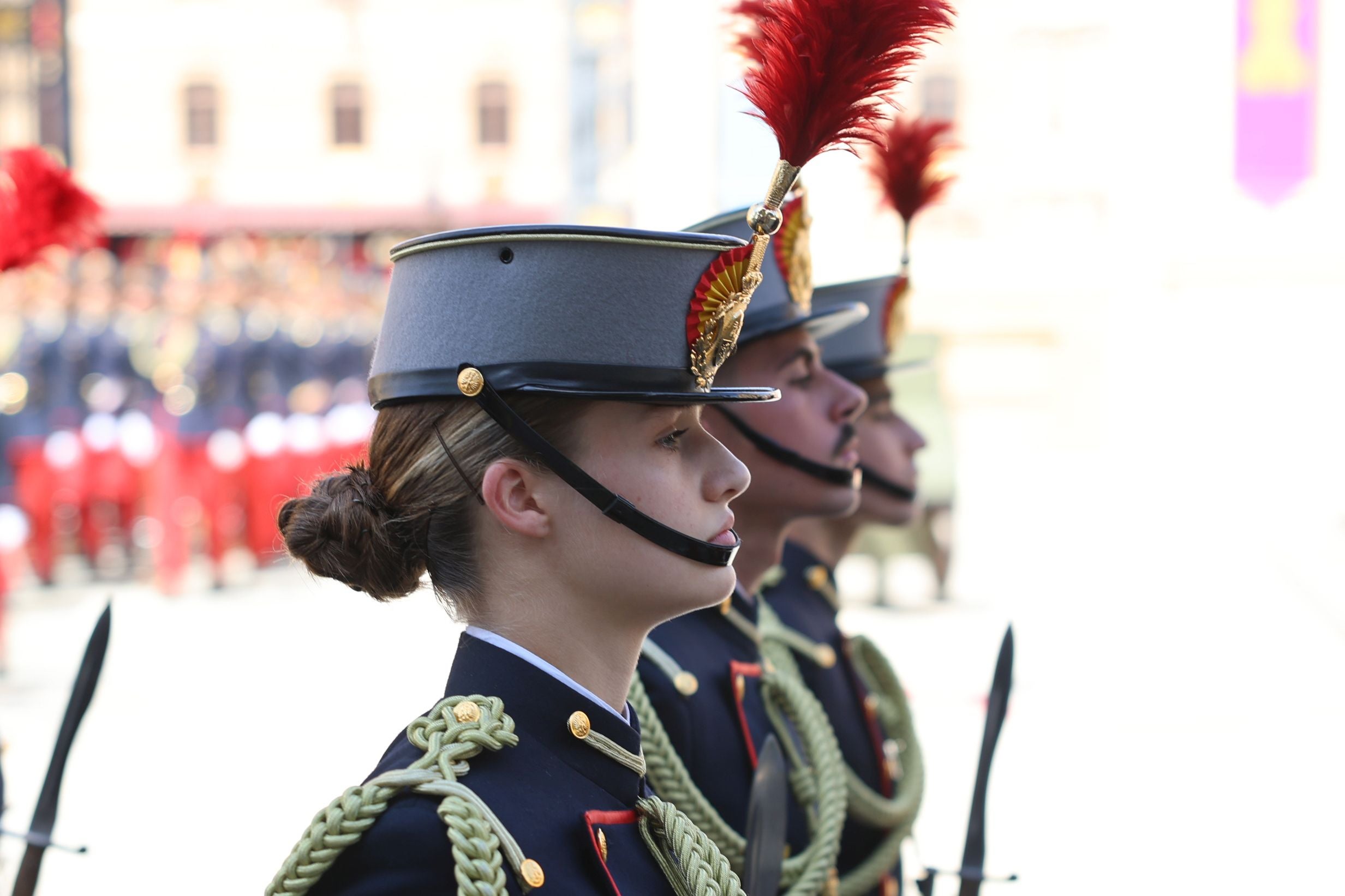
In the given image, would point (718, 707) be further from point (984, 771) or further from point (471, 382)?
point (471, 382)

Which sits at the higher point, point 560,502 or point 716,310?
point 716,310

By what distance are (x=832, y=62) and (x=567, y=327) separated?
0.38 m

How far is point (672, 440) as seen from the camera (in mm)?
1568

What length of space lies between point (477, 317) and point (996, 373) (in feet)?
53.8

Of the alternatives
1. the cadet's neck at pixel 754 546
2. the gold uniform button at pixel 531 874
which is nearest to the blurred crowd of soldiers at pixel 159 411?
the cadet's neck at pixel 754 546

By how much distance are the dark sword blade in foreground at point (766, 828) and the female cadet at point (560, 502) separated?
30 cm

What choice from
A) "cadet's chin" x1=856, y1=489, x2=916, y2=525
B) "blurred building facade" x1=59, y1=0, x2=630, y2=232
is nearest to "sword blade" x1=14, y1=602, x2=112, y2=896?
"cadet's chin" x1=856, y1=489, x2=916, y2=525

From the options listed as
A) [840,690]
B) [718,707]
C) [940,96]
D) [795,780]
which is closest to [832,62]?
[718,707]

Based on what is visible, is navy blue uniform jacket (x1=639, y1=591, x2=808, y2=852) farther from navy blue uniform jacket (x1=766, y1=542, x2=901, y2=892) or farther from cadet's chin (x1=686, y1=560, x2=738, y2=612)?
cadet's chin (x1=686, y1=560, x2=738, y2=612)

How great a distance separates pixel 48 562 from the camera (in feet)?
31.4

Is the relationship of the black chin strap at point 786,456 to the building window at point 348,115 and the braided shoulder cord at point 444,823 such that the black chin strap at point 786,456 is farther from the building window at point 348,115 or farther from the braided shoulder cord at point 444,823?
the building window at point 348,115

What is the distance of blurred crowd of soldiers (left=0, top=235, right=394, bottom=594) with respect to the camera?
930 cm

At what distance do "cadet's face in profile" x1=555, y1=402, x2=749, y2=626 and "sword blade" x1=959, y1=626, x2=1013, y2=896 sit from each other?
974mm

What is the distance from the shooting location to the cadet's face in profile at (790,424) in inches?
97.1
